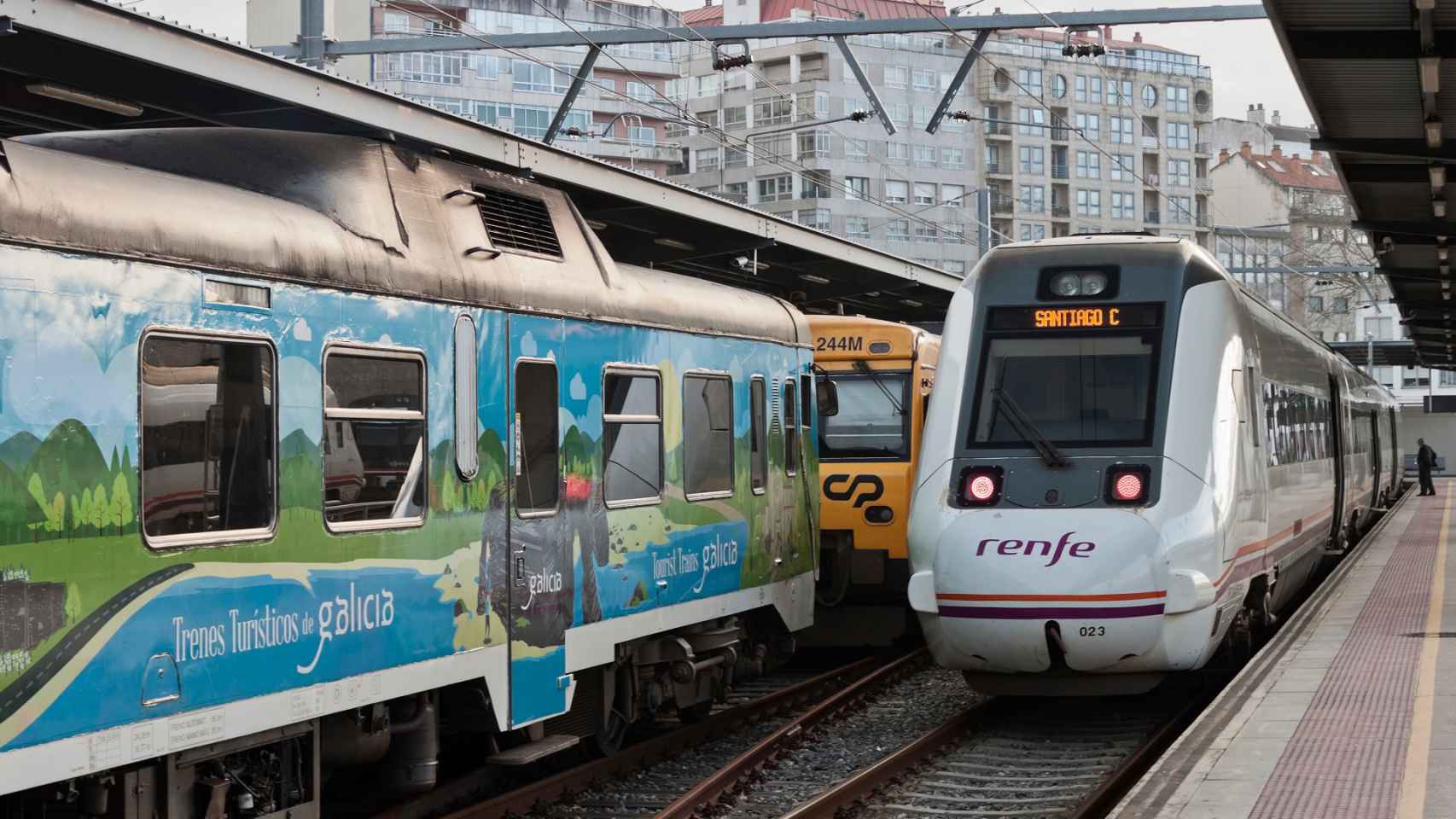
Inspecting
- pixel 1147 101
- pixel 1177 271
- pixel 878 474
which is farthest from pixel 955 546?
pixel 1147 101

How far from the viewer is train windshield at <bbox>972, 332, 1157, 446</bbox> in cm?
1191

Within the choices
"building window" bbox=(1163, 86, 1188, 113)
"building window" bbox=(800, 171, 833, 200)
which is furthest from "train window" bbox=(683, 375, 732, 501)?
"building window" bbox=(1163, 86, 1188, 113)

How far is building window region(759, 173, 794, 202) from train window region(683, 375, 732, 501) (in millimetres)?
74155

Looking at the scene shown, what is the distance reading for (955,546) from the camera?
11.4 m

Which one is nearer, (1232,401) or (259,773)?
→ (259,773)

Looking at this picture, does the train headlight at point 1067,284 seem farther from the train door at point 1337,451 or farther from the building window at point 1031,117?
the building window at point 1031,117

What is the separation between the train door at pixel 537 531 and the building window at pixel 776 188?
76.8 metres

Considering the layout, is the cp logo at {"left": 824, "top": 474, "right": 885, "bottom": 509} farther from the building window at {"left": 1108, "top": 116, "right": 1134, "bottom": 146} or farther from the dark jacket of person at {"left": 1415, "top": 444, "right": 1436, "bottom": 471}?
the building window at {"left": 1108, "top": 116, "right": 1134, "bottom": 146}

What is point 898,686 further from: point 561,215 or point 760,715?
point 561,215

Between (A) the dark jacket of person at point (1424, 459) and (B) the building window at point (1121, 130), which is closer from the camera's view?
(A) the dark jacket of person at point (1424, 459)

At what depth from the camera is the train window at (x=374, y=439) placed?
25.8 feet

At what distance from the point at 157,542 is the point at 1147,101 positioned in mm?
105691

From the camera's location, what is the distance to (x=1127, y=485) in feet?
37.6

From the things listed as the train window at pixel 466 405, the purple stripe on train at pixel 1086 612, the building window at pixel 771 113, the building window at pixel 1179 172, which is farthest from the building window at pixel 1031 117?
the train window at pixel 466 405
